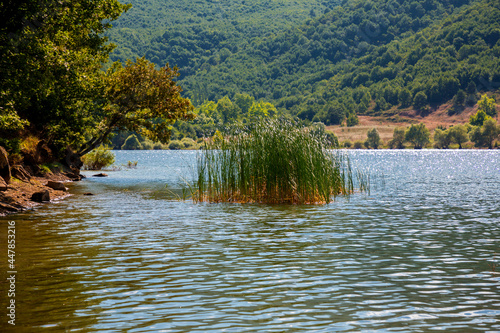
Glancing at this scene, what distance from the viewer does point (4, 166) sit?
21906mm

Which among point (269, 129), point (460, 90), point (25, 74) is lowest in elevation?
Answer: point (269, 129)

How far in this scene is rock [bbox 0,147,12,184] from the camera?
21469 millimetres

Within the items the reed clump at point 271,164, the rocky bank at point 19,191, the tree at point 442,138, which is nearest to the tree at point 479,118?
the tree at point 442,138

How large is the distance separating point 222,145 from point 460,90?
18781cm

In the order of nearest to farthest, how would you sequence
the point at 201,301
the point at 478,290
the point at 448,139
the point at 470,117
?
the point at 201,301
the point at 478,290
the point at 448,139
the point at 470,117

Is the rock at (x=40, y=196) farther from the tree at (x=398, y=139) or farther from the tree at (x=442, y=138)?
the tree at (x=398, y=139)

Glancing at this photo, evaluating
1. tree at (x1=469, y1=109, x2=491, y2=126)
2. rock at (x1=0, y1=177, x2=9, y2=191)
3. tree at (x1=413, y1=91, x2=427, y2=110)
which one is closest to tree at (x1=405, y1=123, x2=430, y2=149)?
tree at (x1=469, y1=109, x2=491, y2=126)

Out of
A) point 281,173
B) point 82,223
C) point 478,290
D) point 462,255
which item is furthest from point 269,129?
point 478,290

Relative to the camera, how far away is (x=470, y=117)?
558 feet

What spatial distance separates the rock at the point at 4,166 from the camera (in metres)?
21.5

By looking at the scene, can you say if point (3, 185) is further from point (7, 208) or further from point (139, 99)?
point (139, 99)

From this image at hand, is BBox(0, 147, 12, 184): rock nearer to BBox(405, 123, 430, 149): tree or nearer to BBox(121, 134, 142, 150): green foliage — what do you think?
BBox(121, 134, 142, 150): green foliage

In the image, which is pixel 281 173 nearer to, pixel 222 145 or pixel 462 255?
pixel 222 145

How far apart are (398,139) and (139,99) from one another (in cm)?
13354
